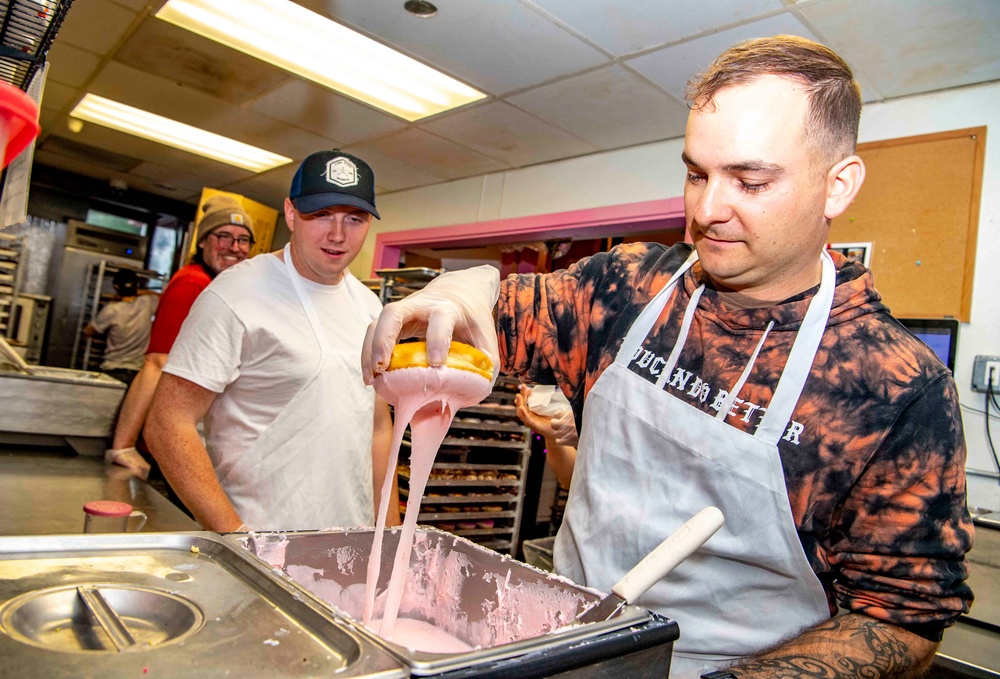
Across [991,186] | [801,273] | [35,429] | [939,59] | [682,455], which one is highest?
[939,59]

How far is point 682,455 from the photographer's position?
4.00 ft

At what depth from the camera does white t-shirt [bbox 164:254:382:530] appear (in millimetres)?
1905

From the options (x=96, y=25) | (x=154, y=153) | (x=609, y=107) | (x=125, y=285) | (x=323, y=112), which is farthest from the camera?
(x=125, y=285)

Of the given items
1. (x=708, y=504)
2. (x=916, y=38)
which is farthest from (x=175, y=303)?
(x=916, y=38)

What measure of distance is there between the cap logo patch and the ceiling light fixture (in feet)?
4.91

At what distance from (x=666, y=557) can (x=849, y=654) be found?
39cm

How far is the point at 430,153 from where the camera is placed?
5.67m

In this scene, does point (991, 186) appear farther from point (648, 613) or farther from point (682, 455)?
point (648, 613)

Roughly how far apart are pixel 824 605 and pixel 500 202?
4.98m

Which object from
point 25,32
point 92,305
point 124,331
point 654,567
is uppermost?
point 25,32

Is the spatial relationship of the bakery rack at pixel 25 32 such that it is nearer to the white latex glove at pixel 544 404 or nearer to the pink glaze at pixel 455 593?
the pink glaze at pixel 455 593

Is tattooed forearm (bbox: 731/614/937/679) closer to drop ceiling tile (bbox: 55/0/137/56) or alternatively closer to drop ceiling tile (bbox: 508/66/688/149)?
drop ceiling tile (bbox: 508/66/688/149)

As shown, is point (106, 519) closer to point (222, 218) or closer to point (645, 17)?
point (222, 218)

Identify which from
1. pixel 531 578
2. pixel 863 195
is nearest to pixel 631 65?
pixel 863 195
